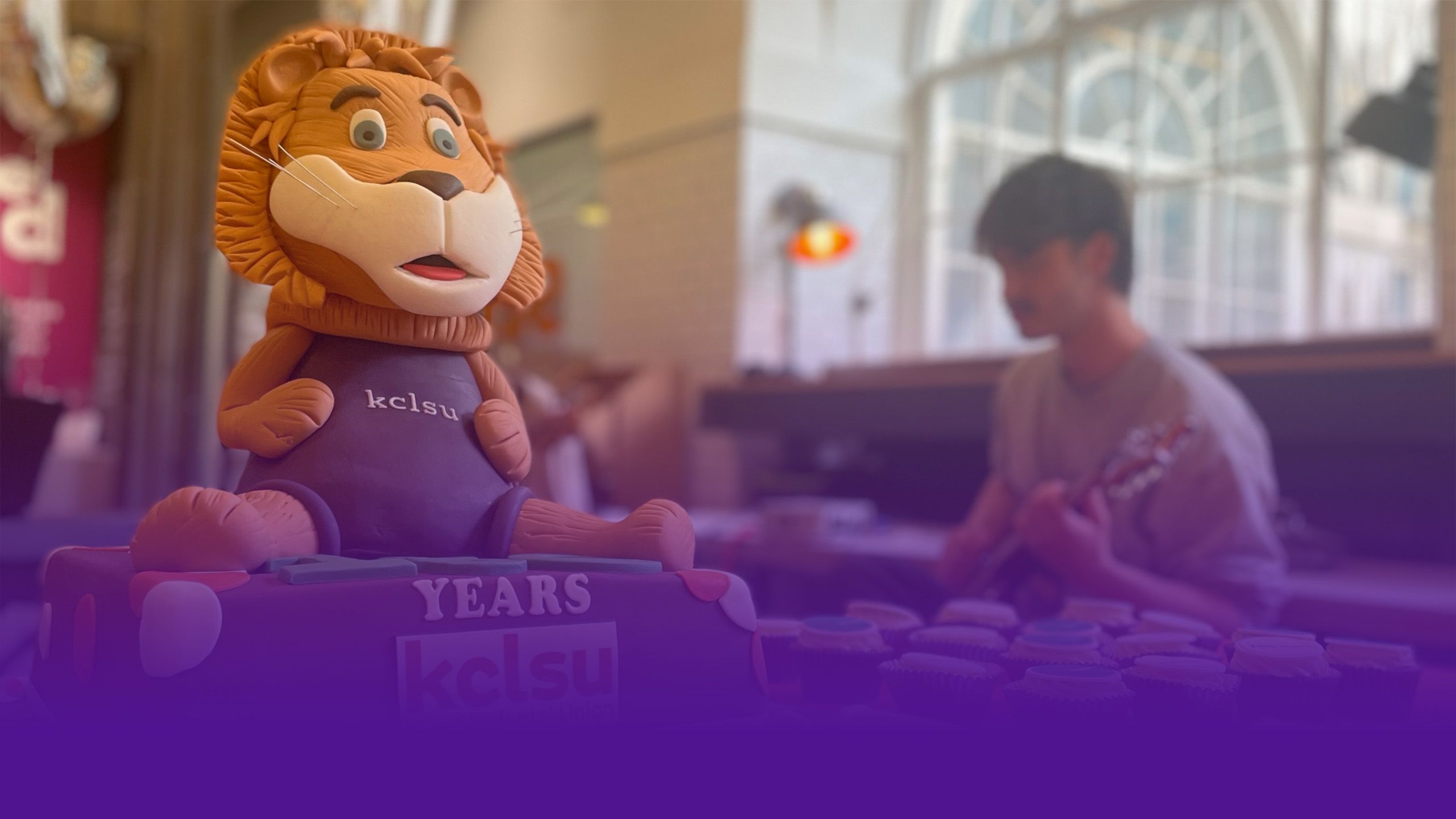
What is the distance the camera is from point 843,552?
7.07 feet

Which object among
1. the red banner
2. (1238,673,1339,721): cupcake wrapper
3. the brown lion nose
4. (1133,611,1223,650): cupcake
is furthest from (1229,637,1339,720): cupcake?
the red banner

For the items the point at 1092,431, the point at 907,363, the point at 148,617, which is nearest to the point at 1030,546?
the point at 1092,431

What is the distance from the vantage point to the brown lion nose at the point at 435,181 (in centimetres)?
71

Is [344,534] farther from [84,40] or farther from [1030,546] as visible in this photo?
[84,40]

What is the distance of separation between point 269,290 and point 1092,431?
1.23m

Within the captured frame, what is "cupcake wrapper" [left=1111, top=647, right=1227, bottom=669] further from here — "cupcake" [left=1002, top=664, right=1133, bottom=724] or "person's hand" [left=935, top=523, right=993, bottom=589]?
"person's hand" [left=935, top=523, right=993, bottom=589]

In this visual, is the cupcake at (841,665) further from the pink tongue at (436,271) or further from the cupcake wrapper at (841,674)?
the pink tongue at (436,271)

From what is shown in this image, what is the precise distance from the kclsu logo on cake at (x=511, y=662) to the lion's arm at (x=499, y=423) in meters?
0.14

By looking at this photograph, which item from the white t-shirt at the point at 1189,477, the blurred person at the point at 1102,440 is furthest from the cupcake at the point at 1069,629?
the white t-shirt at the point at 1189,477

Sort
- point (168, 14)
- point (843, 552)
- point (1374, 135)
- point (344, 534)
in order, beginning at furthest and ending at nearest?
point (168, 14) → point (1374, 135) → point (843, 552) → point (344, 534)

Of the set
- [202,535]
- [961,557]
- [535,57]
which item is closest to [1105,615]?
[202,535]

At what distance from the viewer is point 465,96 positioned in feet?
2.68

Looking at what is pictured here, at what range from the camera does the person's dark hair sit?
5.52 ft

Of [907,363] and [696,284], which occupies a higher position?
[696,284]
